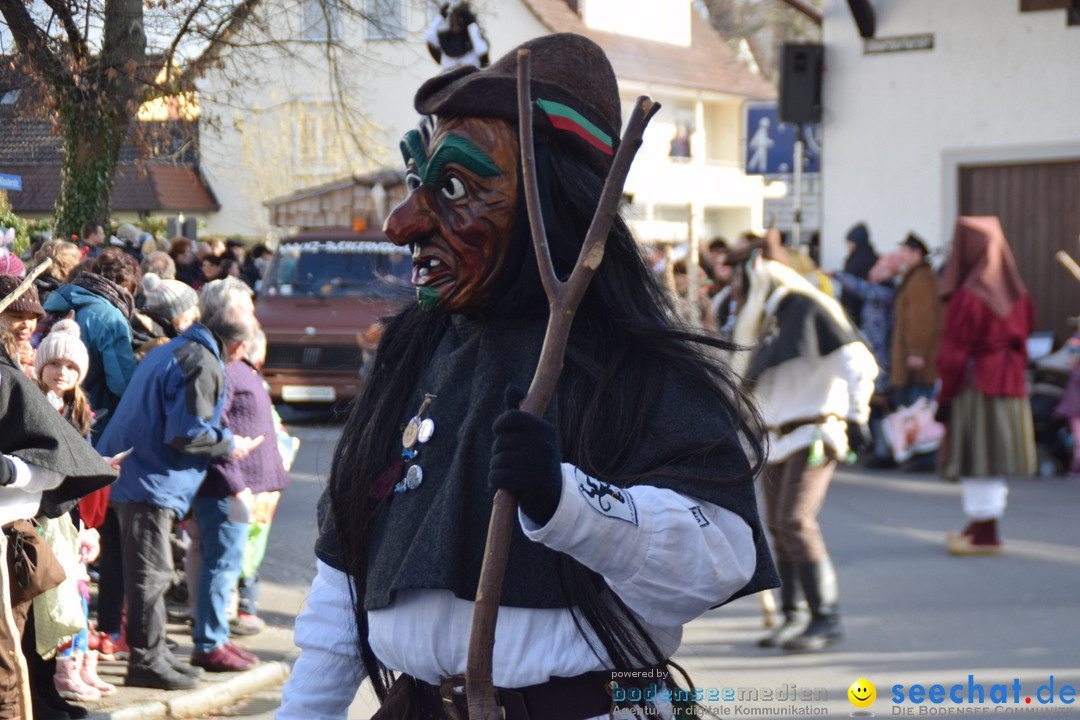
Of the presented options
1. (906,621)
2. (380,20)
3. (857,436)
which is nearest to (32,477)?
(857,436)

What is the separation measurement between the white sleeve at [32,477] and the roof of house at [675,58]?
27261 mm

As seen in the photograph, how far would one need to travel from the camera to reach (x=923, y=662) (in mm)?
5711

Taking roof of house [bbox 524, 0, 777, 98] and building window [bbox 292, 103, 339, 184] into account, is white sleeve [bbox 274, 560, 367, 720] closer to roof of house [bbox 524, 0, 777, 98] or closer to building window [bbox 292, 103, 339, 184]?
building window [bbox 292, 103, 339, 184]

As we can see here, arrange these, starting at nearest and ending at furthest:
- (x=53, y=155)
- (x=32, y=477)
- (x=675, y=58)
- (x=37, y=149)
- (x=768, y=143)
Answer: (x=32, y=477), (x=37, y=149), (x=53, y=155), (x=768, y=143), (x=675, y=58)

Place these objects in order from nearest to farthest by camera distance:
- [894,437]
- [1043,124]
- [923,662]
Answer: [923,662] < [894,437] < [1043,124]

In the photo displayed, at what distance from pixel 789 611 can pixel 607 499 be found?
4.60m

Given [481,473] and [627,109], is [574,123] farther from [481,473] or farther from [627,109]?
[627,109]

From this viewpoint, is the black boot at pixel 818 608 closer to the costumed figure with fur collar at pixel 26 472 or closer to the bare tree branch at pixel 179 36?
the costumed figure with fur collar at pixel 26 472

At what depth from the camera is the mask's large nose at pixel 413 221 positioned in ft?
6.61

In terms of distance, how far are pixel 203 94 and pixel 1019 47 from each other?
7795mm

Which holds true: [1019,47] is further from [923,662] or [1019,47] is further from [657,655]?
[657,655]

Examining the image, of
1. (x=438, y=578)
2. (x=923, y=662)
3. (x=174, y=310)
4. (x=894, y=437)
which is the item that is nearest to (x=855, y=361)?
(x=923, y=662)

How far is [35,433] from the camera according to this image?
13.3 ft

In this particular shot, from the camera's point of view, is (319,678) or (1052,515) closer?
(319,678)
